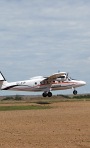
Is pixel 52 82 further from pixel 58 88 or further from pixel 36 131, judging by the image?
pixel 36 131

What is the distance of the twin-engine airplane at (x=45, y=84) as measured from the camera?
217 ft

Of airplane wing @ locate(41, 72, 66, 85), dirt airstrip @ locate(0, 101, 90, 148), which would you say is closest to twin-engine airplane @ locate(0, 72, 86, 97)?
airplane wing @ locate(41, 72, 66, 85)

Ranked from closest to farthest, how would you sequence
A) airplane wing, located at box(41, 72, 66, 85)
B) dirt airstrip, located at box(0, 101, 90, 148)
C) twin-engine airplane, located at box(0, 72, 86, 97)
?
dirt airstrip, located at box(0, 101, 90, 148) → airplane wing, located at box(41, 72, 66, 85) → twin-engine airplane, located at box(0, 72, 86, 97)

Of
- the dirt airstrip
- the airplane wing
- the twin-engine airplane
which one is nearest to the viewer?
the dirt airstrip

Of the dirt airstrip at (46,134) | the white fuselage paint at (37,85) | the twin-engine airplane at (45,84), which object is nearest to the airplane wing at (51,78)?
the twin-engine airplane at (45,84)

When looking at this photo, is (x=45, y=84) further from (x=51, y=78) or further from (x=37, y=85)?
(x=51, y=78)

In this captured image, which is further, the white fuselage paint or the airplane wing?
the white fuselage paint

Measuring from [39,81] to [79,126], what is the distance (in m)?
42.6

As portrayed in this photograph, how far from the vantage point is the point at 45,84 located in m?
67.4

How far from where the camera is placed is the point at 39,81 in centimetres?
6725

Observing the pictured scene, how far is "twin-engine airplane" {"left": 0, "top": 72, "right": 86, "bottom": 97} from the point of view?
66.1 m

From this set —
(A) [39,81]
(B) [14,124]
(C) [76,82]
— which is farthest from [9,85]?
(B) [14,124]

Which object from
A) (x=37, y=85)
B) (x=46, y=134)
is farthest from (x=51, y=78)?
(x=46, y=134)

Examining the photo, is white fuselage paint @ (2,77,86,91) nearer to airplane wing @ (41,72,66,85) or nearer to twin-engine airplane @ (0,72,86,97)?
twin-engine airplane @ (0,72,86,97)
